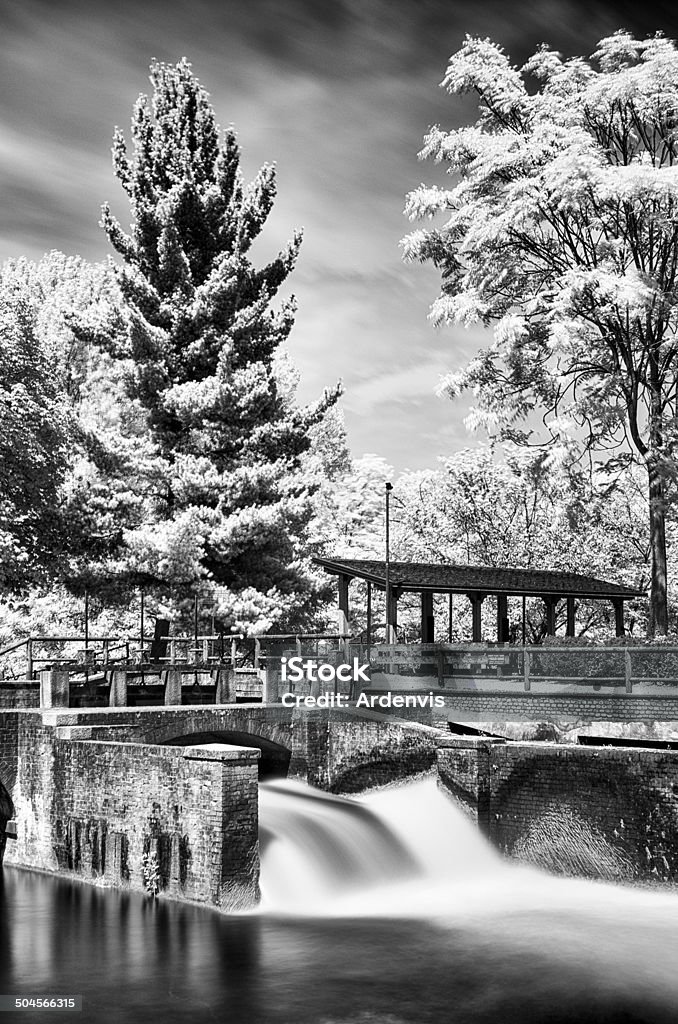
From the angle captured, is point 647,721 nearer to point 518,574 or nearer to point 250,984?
point 250,984

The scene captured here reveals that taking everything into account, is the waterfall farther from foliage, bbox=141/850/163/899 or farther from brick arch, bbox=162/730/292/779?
brick arch, bbox=162/730/292/779

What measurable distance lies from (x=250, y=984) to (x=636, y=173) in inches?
915

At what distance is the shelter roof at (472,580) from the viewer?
3203cm

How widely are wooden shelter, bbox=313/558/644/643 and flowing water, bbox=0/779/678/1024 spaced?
10.2 m

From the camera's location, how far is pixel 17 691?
83.4ft

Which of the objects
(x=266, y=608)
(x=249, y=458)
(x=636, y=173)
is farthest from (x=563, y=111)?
(x=266, y=608)

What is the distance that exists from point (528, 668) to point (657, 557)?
9.56 metres

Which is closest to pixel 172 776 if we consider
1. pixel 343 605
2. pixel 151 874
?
pixel 151 874

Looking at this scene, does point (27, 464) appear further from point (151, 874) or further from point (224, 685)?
point (151, 874)

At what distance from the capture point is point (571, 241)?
1329 inches

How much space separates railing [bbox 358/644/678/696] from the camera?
883 inches

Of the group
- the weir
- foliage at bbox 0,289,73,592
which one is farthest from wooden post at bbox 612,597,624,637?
foliage at bbox 0,289,73,592

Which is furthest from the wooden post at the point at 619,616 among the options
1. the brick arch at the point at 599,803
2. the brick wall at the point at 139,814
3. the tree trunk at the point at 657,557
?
the brick wall at the point at 139,814

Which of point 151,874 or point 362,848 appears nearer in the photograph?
point 151,874
